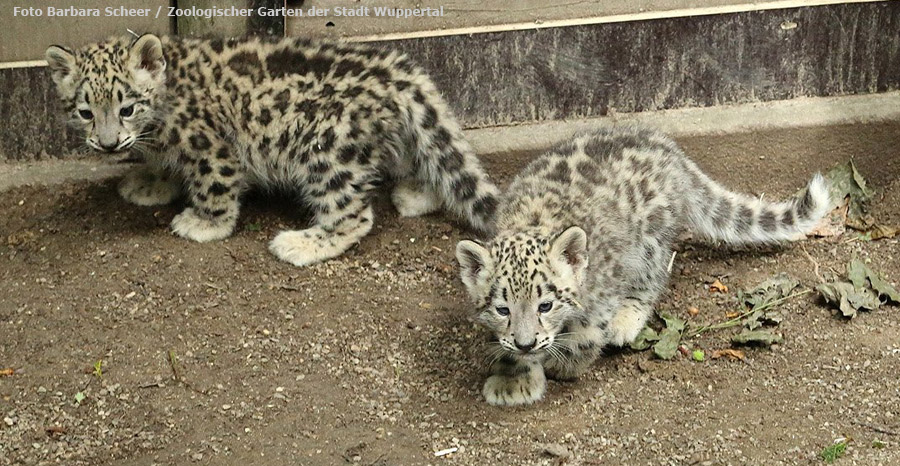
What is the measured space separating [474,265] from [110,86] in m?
2.47

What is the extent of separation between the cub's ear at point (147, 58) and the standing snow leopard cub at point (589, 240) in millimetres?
2130

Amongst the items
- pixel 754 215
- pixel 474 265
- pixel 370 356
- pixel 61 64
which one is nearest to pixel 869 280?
pixel 754 215

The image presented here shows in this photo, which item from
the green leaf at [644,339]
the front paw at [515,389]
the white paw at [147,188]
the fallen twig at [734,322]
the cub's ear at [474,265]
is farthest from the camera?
the white paw at [147,188]

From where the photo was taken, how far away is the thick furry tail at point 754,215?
691 cm

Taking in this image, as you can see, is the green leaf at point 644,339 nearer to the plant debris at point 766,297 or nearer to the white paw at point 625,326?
the white paw at point 625,326

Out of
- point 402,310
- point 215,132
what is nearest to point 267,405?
point 402,310

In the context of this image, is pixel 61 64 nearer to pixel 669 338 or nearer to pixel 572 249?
pixel 572 249

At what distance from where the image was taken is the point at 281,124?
7004 millimetres

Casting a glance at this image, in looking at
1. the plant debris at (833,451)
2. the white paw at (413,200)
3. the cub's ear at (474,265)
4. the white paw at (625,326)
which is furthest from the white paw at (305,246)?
the plant debris at (833,451)

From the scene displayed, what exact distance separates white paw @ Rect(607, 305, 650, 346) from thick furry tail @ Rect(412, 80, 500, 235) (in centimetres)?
105

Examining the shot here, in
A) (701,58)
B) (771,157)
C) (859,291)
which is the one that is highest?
(701,58)

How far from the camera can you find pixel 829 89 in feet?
24.9

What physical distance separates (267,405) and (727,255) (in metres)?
2.98

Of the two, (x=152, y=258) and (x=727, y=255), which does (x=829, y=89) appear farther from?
(x=152, y=258)
